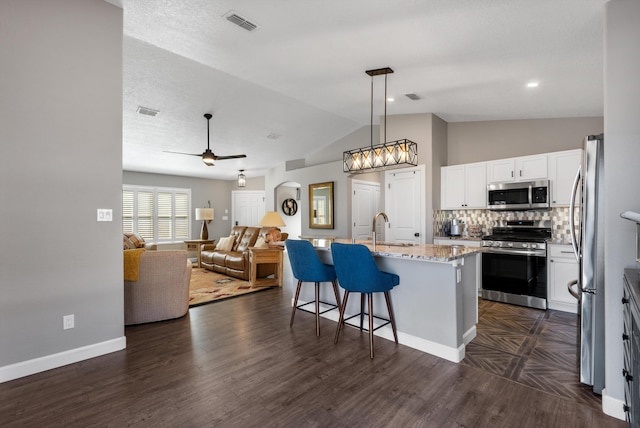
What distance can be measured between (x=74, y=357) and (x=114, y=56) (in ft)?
8.88

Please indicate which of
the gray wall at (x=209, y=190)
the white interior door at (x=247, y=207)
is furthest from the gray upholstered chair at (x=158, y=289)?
the white interior door at (x=247, y=207)

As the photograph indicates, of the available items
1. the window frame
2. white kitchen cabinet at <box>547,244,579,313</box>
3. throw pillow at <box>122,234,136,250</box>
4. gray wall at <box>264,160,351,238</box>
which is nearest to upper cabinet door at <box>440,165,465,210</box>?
white kitchen cabinet at <box>547,244,579,313</box>

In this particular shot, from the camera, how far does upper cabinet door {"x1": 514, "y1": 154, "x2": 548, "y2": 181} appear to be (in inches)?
169

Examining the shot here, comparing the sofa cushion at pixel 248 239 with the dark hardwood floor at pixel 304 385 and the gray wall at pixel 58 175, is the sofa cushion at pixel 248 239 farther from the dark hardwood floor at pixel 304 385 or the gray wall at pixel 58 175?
the gray wall at pixel 58 175

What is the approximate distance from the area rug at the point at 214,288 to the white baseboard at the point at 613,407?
426 cm

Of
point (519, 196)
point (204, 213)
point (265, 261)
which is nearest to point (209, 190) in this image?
point (204, 213)

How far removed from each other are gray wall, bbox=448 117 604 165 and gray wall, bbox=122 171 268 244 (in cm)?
684

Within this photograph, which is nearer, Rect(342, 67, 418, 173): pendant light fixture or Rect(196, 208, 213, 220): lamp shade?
Rect(342, 67, 418, 173): pendant light fixture

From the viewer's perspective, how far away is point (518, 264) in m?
4.21

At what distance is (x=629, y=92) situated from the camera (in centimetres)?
193

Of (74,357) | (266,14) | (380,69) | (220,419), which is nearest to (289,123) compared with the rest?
(380,69)

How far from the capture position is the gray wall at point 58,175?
7.86ft

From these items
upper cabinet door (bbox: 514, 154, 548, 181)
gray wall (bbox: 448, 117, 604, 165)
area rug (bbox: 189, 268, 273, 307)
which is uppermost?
gray wall (bbox: 448, 117, 604, 165)

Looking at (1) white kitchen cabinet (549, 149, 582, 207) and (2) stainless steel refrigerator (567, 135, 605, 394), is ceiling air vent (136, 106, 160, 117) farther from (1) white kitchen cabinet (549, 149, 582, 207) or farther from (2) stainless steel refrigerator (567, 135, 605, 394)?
(1) white kitchen cabinet (549, 149, 582, 207)
